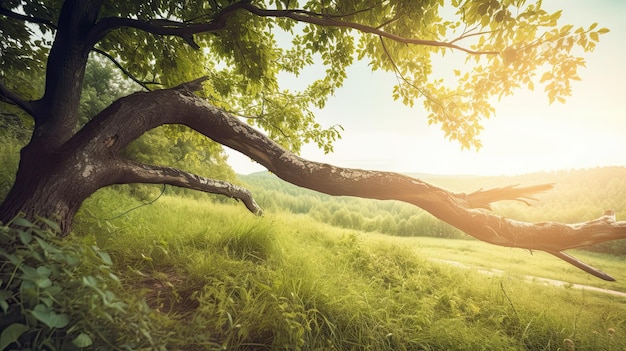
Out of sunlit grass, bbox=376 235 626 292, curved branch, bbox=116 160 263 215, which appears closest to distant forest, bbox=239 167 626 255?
sunlit grass, bbox=376 235 626 292

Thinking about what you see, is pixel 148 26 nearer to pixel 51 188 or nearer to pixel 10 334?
pixel 51 188

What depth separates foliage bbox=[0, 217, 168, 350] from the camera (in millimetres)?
1018

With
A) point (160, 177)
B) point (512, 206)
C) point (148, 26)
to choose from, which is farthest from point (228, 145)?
point (512, 206)

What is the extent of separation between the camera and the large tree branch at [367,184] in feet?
8.34

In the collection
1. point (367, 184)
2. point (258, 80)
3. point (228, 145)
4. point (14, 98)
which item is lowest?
point (367, 184)

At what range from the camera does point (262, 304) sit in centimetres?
232

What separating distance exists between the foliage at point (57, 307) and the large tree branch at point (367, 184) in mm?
1693

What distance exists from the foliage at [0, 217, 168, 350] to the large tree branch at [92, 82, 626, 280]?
5.55ft

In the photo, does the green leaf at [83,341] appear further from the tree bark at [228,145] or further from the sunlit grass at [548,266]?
the sunlit grass at [548,266]

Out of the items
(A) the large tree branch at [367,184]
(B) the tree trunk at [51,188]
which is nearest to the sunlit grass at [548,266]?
(A) the large tree branch at [367,184]

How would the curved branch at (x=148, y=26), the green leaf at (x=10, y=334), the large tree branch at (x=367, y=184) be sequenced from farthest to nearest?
the curved branch at (x=148, y=26)
the large tree branch at (x=367, y=184)
the green leaf at (x=10, y=334)

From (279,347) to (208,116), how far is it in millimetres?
2391

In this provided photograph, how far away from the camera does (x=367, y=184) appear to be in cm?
269

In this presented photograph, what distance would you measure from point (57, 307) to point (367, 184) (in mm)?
2429
